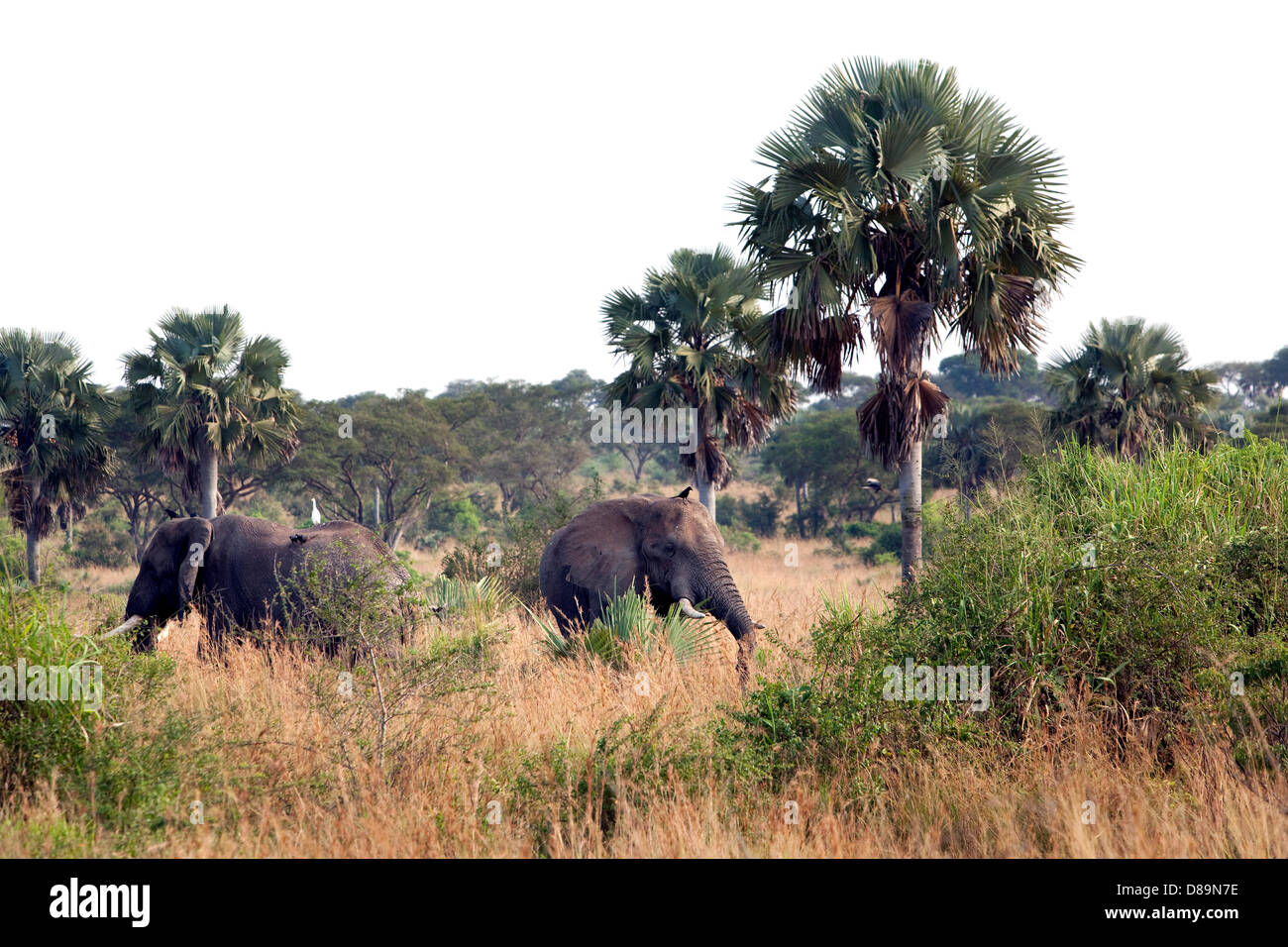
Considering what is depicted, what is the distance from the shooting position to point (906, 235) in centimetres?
1318

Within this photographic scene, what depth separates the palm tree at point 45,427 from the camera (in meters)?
22.5

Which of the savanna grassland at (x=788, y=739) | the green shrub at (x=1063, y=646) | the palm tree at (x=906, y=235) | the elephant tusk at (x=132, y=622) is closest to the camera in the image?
the savanna grassland at (x=788, y=739)

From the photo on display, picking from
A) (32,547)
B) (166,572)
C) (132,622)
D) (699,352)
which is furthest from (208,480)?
(132,622)

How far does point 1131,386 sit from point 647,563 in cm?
1549

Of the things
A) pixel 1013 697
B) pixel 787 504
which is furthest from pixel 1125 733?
pixel 787 504

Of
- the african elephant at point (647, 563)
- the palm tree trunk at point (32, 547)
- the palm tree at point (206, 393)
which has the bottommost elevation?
the african elephant at point (647, 563)

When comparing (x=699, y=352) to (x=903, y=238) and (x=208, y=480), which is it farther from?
(x=208, y=480)

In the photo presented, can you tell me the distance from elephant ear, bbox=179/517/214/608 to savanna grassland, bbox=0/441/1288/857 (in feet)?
5.24

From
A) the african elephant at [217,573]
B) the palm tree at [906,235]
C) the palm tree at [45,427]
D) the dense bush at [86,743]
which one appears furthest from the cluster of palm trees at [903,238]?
the palm tree at [45,427]

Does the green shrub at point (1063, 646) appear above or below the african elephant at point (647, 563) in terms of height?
below

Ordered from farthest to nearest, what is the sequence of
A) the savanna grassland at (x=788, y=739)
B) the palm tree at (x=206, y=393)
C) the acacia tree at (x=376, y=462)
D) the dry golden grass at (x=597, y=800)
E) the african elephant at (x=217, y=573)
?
the acacia tree at (x=376, y=462), the palm tree at (x=206, y=393), the african elephant at (x=217, y=573), the savanna grassland at (x=788, y=739), the dry golden grass at (x=597, y=800)

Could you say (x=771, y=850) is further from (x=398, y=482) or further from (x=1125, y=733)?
(x=398, y=482)

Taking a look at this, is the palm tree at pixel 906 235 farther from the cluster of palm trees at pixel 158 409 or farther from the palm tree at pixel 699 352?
the cluster of palm trees at pixel 158 409

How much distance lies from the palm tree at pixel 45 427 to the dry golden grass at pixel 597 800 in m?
19.0
